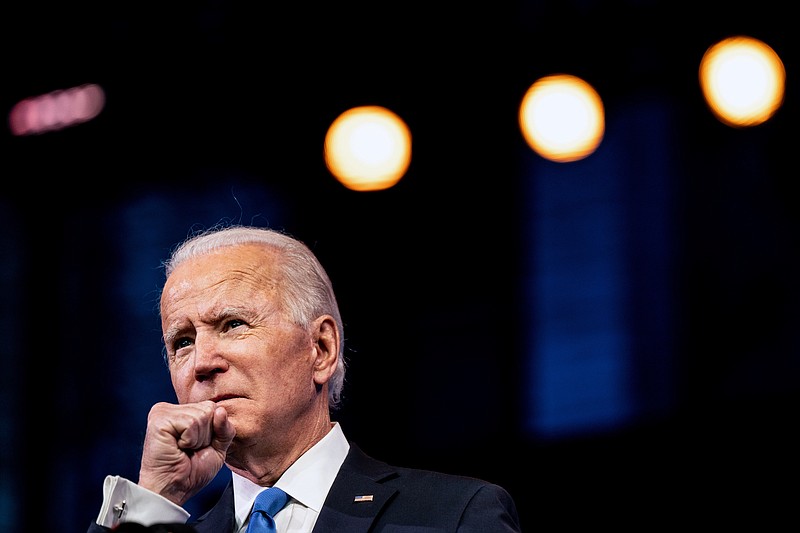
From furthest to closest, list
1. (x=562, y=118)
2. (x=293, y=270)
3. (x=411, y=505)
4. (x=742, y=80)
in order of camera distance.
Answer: (x=562, y=118) → (x=742, y=80) → (x=293, y=270) → (x=411, y=505)

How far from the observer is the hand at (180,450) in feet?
8.66

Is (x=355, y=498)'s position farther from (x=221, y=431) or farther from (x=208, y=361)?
(x=208, y=361)

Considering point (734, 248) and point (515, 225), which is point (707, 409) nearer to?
point (734, 248)

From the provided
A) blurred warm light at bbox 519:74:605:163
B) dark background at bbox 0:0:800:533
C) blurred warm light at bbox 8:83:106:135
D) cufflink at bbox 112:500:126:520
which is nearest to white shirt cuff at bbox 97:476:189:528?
cufflink at bbox 112:500:126:520

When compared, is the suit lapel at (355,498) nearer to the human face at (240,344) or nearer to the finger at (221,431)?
the human face at (240,344)

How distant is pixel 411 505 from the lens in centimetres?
281

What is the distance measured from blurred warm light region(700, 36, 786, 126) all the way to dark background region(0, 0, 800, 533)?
2.2 inches

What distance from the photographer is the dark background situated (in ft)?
16.1

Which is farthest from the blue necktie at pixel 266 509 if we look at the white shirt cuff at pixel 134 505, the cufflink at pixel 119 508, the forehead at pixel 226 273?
the forehead at pixel 226 273

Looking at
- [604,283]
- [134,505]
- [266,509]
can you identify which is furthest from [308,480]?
[604,283]

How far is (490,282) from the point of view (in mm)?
5559

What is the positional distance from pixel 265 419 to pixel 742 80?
2825 millimetres

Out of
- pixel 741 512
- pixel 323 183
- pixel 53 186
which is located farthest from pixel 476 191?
pixel 53 186

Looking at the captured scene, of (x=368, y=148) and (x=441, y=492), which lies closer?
(x=441, y=492)
